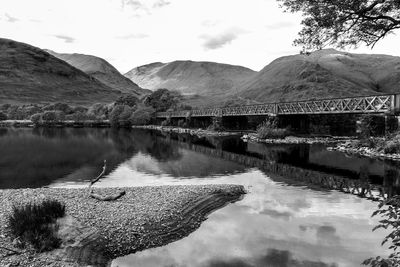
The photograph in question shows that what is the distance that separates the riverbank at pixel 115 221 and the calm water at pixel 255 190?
839 millimetres

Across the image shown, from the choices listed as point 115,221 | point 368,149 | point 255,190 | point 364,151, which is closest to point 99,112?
point 364,151

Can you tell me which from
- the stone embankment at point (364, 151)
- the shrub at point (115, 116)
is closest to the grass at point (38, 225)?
the stone embankment at point (364, 151)

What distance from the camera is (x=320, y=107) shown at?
197 feet

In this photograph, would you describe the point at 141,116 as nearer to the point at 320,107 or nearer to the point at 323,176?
the point at 320,107

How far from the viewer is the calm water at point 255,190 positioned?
606 inches

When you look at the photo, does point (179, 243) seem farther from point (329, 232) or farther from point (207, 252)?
point (329, 232)

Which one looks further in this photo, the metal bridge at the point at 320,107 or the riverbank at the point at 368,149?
the metal bridge at the point at 320,107

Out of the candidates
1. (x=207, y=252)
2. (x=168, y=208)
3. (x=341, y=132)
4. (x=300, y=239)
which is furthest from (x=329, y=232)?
(x=341, y=132)

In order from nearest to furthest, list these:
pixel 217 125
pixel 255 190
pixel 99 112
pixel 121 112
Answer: pixel 255 190
pixel 217 125
pixel 121 112
pixel 99 112

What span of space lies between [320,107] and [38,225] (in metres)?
53.2

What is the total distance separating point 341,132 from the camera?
75.8m

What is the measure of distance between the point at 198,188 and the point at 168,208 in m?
5.77

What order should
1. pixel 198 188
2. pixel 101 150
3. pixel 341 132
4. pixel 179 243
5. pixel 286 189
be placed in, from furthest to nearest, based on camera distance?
pixel 341 132, pixel 101 150, pixel 286 189, pixel 198 188, pixel 179 243

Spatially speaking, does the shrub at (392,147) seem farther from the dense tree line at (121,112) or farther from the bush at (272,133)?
the dense tree line at (121,112)
